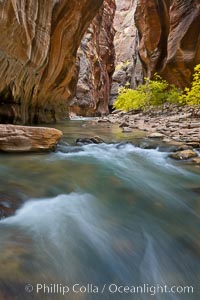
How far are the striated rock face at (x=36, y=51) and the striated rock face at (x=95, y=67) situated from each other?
1245 cm

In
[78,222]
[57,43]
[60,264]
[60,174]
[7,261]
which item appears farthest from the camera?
[57,43]

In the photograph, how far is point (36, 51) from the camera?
863 cm

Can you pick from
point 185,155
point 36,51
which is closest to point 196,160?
point 185,155

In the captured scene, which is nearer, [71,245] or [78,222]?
[71,245]

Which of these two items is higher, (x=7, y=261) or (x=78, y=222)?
(x=7, y=261)

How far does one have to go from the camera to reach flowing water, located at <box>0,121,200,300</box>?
1.65 m

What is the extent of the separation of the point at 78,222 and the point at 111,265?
744 millimetres

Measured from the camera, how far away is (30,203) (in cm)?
273

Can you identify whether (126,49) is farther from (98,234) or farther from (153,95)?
(98,234)

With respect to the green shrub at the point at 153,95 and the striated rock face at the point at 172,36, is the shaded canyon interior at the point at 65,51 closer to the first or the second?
the striated rock face at the point at 172,36

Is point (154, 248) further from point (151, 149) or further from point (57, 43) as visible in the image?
point (57, 43)

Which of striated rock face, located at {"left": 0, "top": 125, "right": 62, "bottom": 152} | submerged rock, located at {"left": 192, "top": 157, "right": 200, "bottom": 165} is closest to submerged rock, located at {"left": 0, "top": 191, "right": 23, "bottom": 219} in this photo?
striated rock face, located at {"left": 0, "top": 125, "right": 62, "bottom": 152}

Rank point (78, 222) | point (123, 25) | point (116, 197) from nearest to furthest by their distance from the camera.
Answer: point (78, 222)
point (116, 197)
point (123, 25)

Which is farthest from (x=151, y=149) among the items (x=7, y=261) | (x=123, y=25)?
(x=123, y=25)
